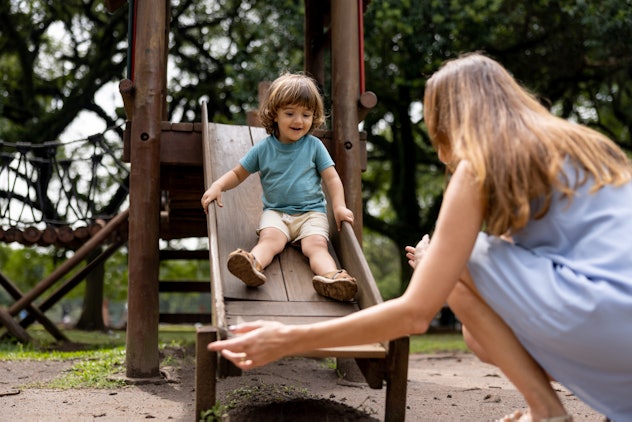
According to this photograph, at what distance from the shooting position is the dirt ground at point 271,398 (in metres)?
3.49

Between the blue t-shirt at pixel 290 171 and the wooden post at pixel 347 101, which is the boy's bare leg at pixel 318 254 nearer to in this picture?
the blue t-shirt at pixel 290 171

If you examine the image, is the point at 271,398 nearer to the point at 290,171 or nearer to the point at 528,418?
the point at 290,171

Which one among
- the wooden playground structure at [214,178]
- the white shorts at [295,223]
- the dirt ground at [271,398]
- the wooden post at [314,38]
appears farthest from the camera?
the wooden post at [314,38]

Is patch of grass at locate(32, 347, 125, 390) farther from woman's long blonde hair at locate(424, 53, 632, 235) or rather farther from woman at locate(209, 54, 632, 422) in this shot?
woman's long blonde hair at locate(424, 53, 632, 235)

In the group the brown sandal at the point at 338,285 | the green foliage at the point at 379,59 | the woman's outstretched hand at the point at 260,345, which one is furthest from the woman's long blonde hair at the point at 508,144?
the green foliage at the point at 379,59

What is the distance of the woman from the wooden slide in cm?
51

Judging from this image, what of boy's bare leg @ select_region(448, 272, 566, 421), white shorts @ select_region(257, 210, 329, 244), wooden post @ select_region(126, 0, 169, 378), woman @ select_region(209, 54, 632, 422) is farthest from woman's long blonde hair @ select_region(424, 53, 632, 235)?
wooden post @ select_region(126, 0, 169, 378)

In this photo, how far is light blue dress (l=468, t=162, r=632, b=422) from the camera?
2.13 m

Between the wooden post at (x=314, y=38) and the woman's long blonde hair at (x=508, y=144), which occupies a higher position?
the wooden post at (x=314, y=38)

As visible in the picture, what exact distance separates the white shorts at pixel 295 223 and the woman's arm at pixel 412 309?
1795mm

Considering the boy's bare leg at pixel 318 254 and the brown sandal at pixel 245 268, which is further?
the boy's bare leg at pixel 318 254

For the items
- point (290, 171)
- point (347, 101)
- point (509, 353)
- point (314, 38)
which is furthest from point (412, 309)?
point (314, 38)

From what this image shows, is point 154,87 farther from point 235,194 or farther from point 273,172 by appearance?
point 273,172

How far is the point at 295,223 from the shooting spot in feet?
13.9
